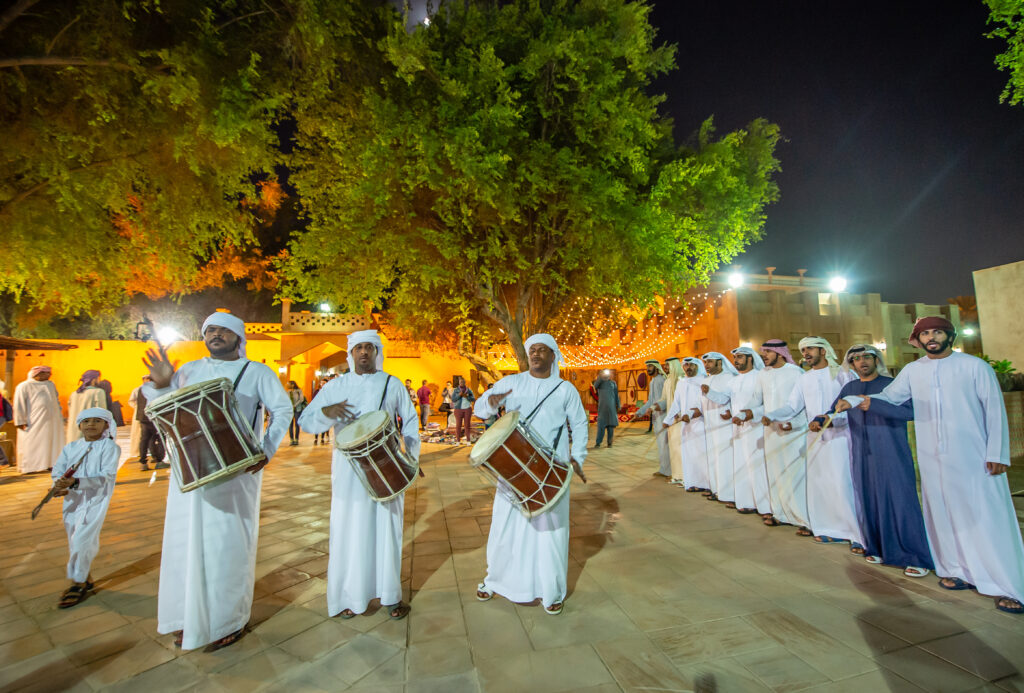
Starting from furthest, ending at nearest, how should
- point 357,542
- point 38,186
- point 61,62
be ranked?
point 38,186
point 61,62
point 357,542

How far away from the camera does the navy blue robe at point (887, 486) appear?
12.8ft

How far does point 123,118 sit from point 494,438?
7563mm

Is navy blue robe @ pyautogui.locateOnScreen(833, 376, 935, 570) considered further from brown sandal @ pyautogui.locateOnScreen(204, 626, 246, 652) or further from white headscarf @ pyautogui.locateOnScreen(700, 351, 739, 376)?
brown sandal @ pyautogui.locateOnScreen(204, 626, 246, 652)

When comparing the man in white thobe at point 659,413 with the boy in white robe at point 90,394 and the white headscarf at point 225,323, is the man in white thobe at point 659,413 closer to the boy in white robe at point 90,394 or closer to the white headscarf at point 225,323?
the white headscarf at point 225,323

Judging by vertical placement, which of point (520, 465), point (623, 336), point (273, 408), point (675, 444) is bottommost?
point (675, 444)

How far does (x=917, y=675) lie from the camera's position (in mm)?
2422

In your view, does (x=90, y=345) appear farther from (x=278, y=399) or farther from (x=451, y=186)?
(x=278, y=399)

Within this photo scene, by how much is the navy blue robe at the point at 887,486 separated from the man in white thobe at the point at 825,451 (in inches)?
8.6

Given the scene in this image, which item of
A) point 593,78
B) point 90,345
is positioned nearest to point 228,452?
point 593,78

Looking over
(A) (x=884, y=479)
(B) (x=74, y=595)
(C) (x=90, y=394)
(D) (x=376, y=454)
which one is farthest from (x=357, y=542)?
(C) (x=90, y=394)

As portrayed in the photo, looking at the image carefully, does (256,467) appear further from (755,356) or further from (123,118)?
(123,118)

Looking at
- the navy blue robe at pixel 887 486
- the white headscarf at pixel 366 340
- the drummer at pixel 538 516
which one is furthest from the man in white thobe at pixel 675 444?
the white headscarf at pixel 366 340

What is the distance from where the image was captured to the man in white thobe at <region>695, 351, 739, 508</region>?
628 centimetres

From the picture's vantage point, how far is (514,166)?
830 cm
